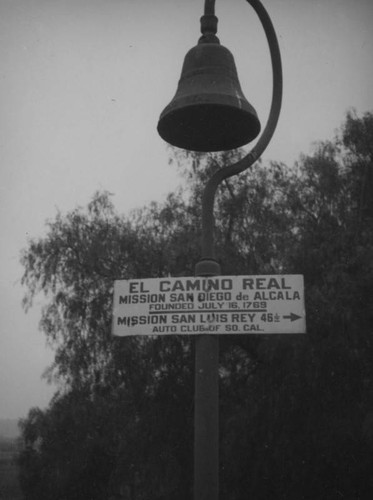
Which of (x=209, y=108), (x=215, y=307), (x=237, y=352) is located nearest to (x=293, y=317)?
(x=215, y=307)

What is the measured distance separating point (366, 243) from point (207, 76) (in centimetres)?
721

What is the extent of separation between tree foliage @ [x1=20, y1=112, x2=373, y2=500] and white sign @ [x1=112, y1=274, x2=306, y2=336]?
6.37 m

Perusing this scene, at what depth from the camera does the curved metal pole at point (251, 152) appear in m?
2.48

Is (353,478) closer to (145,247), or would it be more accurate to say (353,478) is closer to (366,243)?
(366,243)

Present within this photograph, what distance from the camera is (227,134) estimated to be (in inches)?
119

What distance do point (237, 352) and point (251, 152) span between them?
8.73 meters

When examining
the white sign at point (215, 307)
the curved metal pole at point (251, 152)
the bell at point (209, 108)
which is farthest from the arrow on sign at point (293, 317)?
the bell at point (209, 108)

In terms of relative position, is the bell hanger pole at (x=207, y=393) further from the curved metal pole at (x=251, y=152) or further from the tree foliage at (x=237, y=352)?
the tree foliage at (x=237, y=352)

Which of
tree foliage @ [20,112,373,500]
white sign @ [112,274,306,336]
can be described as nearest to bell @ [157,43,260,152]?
white sign @ [112,274,306,336]

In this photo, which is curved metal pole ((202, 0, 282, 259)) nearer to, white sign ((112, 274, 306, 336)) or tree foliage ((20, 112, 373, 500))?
white sign ((112, 274, 306, 336))

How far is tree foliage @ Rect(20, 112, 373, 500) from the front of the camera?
28.3 feet

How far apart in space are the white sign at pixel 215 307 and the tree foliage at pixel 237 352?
6.37m

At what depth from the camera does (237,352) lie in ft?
35.9

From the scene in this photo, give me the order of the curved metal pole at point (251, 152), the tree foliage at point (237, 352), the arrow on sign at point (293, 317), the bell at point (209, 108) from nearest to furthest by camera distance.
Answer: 1. the arrow on sign at point (293, 317)
2. the curved metal pole at point (251, 152)
3. the bell at point (209, 108)
4. the tree foliage at point (237, 352)
